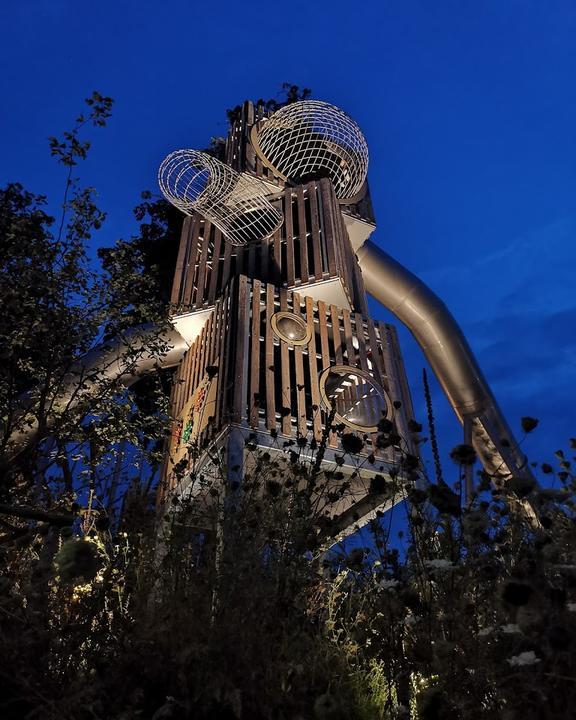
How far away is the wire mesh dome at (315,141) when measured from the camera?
1412cm

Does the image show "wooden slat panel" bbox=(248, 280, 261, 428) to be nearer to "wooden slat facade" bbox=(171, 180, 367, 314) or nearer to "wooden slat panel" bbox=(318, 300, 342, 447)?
"wooden slat facade" bbox=(171, 180, 367, 314)

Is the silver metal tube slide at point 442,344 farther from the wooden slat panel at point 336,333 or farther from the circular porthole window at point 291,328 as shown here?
the circular porthole window at point 291,328

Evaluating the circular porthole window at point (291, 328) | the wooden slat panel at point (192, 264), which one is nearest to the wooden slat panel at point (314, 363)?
the circular porthole window at point (291, 328)

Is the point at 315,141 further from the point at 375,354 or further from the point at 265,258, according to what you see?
the point at 375,354

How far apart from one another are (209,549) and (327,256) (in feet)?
30.2

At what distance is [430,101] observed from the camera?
195750 millimetres

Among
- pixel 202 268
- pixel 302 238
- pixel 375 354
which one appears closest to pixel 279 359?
pixel 375 354

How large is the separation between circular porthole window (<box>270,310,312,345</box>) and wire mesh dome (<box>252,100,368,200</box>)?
4660 millimetres

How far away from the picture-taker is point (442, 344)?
1641 cm

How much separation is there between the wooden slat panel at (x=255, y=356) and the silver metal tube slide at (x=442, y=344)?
5961mm

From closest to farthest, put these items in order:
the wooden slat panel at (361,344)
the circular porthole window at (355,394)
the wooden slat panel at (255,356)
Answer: the wooden slat panel at (255,356)
the circular porthole window at (355,394)
the wooden slat panel at (361,344)

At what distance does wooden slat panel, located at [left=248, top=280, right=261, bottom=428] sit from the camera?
9.49m

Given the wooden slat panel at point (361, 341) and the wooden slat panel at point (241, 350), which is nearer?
the wooden slat panel at point (241, 350)

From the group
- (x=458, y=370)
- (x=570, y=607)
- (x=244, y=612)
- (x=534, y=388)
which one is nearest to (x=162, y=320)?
(x=244, y=612)
